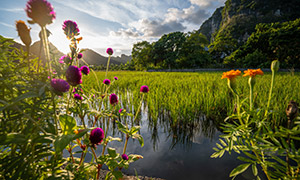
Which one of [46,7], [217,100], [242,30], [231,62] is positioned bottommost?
[217,100]

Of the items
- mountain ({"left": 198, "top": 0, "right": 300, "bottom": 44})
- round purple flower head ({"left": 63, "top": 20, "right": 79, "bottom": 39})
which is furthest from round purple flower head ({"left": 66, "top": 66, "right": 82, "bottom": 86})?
mountain ({"left": 198, "top": 0, "right": 300, "bottom": 44})

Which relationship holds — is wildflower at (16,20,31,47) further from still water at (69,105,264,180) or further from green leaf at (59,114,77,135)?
still water at (69,105,264,180)

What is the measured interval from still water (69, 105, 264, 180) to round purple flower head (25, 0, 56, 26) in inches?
34.4

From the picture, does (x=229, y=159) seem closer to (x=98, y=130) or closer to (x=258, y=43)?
(x=98, y=130)

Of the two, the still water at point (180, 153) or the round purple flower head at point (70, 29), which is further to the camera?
the still water at point (180, 153)

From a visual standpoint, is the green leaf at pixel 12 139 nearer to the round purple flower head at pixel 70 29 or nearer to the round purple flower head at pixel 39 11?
the round purple flower head at pixel 39 11

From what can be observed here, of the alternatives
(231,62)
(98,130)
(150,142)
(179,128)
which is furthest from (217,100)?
(231,62)

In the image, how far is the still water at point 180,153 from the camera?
42.7 inches

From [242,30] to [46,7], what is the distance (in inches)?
1796

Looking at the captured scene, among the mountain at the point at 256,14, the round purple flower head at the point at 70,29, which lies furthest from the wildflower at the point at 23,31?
the mountain at the point at 256,14

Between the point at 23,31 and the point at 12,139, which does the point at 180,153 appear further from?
the point at 23,31

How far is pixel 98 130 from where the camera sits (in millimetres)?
621

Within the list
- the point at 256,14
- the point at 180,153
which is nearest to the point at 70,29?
the point at 180,153

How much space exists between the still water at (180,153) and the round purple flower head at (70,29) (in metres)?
0.90
